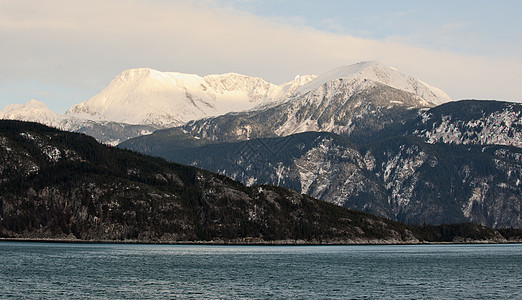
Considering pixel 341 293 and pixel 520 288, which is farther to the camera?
pixel 520 288

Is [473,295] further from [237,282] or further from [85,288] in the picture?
[85,288]

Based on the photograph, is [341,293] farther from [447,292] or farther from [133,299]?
[133,299]

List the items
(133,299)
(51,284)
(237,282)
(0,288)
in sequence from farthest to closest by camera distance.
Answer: (237,282)
(51,284)
(0,288)
(133,299)

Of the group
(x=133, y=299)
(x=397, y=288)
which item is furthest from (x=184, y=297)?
(x=397, y=288)

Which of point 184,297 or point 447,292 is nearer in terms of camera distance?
point 184,297

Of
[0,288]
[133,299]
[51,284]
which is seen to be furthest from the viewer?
[51,284]

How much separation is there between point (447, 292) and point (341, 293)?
1053 inches

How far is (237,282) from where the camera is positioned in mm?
197625

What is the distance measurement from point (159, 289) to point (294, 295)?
3313 cm

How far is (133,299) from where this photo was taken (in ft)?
521

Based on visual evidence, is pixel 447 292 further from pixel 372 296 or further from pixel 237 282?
pixel 237 282

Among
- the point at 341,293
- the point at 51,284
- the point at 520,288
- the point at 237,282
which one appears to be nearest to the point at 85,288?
the point at 51,284

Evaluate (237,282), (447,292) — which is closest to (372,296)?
(447,292)

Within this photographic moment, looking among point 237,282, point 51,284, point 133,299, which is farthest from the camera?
point 237,282
